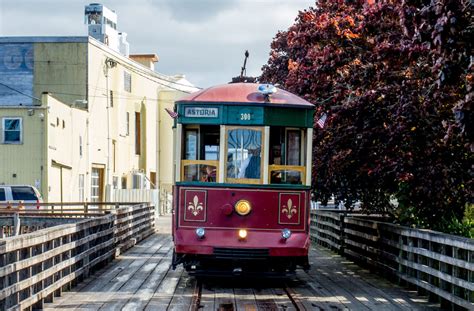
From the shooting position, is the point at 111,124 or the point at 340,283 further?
the point at 111,124

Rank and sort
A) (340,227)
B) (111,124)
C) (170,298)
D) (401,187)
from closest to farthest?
(170,298)
(401,187)
(340,227)
(111,124)

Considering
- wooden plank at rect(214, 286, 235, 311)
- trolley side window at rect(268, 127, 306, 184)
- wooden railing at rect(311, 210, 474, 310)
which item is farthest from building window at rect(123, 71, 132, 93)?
trolley side window at rect(268, 127, 306, 184)

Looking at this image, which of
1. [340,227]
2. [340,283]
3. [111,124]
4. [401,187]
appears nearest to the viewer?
[340,283]

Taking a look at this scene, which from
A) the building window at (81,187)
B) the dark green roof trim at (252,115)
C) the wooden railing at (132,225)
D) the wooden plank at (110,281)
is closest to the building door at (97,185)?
the building window at (81,187)

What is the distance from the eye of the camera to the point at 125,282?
44.6 feet

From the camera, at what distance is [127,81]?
4578 cm

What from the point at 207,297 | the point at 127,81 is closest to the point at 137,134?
the point at 127,81

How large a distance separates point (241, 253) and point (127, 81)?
33807 mm

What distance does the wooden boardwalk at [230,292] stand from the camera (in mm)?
11305

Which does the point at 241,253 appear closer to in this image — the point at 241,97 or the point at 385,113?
the point at 241,97

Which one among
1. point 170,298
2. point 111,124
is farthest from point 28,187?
point 170,298

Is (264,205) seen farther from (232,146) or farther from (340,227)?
(340,227)

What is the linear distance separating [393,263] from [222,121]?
376cm

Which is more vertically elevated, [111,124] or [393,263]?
[111,124]
